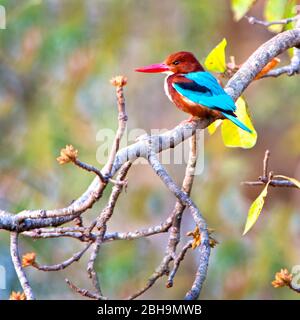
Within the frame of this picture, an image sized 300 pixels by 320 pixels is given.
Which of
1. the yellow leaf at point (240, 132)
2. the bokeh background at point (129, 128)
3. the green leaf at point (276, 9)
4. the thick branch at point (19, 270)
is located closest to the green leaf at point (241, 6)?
the green leaf at point (276, 9)

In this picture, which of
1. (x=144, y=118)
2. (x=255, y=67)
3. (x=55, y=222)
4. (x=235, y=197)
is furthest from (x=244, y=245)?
(x=55, y=222)

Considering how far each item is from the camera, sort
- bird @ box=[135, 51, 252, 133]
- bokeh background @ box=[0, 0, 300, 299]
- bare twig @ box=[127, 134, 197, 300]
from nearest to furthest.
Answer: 1. bare twig @ box=[127, 134, 197, 300]
2. bird @ box=[135, 51, 252, 133]
3. bokeh background @ box=[0, 0, 300, 299]

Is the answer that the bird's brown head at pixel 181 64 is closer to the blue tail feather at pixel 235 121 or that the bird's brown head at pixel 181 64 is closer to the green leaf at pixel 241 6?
the green leaf at pixel 241 6

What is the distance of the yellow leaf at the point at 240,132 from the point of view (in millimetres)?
2164

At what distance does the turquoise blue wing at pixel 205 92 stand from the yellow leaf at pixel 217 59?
0.16 ft

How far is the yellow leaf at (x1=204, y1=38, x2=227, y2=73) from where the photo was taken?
217cm

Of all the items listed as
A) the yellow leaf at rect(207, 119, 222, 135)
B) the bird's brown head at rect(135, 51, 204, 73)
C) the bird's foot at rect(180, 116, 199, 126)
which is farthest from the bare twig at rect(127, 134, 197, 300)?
the bird's brown head at rect(135, 51, 204, 73)

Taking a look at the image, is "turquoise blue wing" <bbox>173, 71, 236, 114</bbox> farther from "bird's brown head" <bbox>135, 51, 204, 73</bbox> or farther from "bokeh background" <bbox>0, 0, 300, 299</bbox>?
"bokeh background" <bbox>0, 0, 300, 299</bbox>

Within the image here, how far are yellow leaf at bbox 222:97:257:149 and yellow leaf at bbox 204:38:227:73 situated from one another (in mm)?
105

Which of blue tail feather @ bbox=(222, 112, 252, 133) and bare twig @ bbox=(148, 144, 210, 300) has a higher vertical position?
blue tail feather @ bbox=(222, 112, 252, 133)

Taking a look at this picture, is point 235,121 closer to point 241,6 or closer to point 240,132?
point 240,132

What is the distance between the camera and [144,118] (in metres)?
5.36
